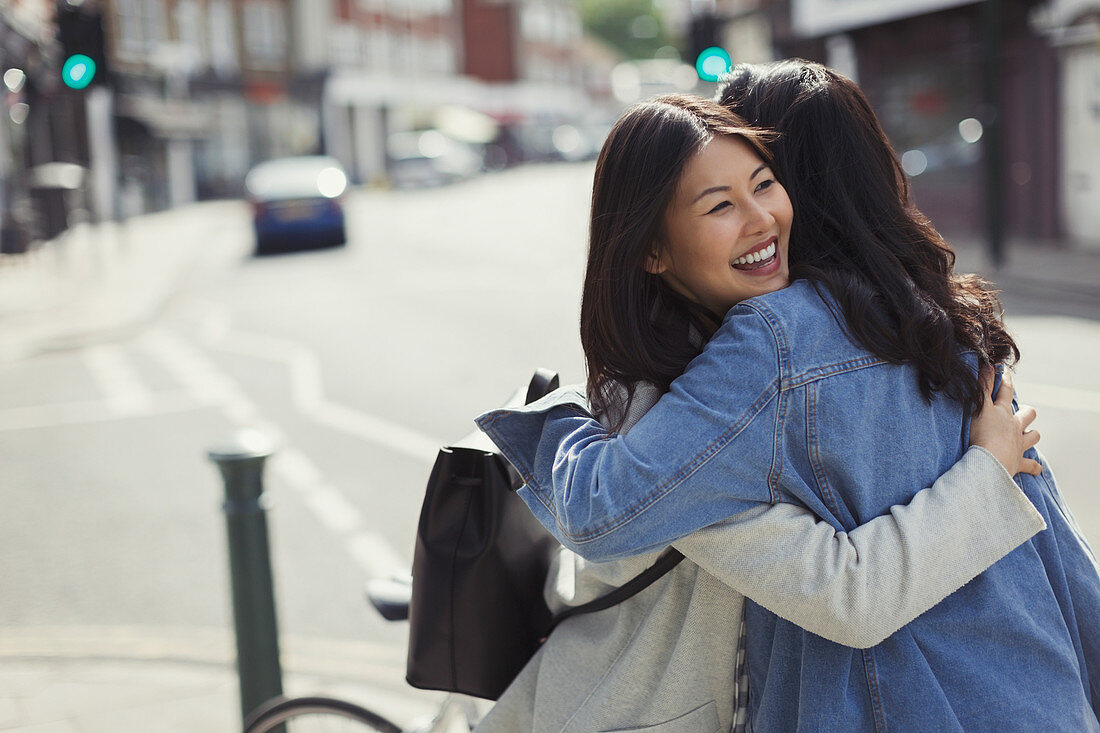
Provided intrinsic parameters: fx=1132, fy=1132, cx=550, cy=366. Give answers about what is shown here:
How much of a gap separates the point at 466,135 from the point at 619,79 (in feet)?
108

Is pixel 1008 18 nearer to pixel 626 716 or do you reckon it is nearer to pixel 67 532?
pixel 67 532

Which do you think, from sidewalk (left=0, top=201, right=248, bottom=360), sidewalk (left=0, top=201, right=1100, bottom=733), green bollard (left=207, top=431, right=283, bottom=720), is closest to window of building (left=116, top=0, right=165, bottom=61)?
sidewalk (left=0, top=201, right=248, bottom=360)

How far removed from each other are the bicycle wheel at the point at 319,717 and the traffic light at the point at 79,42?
355 inches

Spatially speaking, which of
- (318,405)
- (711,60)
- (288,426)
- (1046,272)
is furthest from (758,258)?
(1046,272)

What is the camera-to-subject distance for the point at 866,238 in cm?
151

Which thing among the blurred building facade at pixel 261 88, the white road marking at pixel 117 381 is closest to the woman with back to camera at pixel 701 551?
the white road marking at pixel 117 381

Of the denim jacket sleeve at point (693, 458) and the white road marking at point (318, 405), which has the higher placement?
the denim jacket sleeve at point (693, 458)

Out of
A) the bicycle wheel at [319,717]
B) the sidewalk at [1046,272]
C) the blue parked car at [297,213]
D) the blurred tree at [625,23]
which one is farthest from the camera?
the blurred tree at [625,23]

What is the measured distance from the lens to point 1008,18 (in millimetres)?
16203

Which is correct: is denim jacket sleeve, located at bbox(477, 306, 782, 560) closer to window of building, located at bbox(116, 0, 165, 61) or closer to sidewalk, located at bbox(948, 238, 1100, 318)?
sidewalk, located at bbox(948, 238, 1100, 318)

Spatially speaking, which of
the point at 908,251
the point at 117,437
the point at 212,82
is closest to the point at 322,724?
the point at 908,251

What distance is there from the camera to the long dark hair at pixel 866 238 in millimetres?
1440

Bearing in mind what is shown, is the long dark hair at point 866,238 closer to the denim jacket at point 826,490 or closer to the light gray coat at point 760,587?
the denim jacket at point 826,490

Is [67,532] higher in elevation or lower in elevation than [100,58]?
lower
